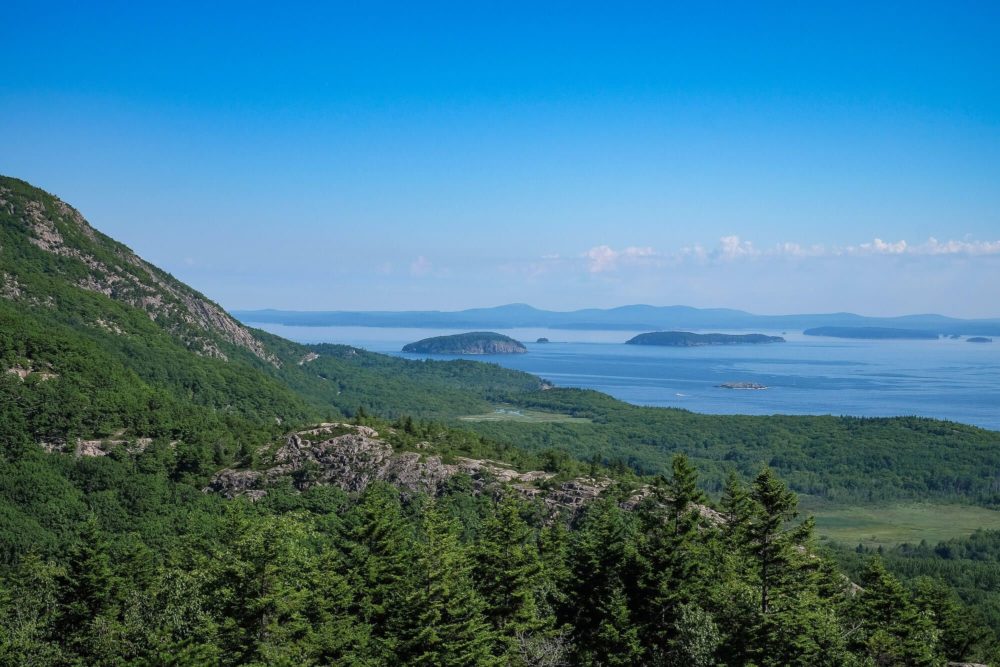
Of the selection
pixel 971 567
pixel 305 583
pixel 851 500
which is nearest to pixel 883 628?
pixel 305 583

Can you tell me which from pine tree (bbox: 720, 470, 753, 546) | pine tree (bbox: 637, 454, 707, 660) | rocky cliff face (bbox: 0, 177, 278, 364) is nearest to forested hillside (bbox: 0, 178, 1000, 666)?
pine tree (bbox: 637, 454, 707, 660)

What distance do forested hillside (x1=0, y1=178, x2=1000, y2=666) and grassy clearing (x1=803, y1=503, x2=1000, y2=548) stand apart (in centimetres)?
915

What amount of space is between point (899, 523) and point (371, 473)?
91.5 m

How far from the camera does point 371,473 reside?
8775cm

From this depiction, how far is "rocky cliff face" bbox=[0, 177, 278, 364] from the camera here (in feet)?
521

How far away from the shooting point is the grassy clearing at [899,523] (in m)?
120

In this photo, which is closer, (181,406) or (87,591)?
(87,591)

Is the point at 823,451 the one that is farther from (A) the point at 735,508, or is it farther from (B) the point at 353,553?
(B) the point at 353,553

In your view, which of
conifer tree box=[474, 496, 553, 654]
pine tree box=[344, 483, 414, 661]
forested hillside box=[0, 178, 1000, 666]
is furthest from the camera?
pine tree box=[344, 483, 414, 661]

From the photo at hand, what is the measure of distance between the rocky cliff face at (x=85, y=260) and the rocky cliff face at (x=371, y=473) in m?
83.9

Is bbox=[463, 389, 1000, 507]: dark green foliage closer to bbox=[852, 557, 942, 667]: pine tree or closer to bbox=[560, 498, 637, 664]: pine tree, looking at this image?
bbox=[852, 557, 942, 667]: pine tree

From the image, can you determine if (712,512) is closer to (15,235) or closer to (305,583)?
(305,583)

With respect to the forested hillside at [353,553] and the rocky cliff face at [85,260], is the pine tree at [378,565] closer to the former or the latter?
the forested hillside at [353,553]

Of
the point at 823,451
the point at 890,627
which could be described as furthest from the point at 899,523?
the point at 890,627
